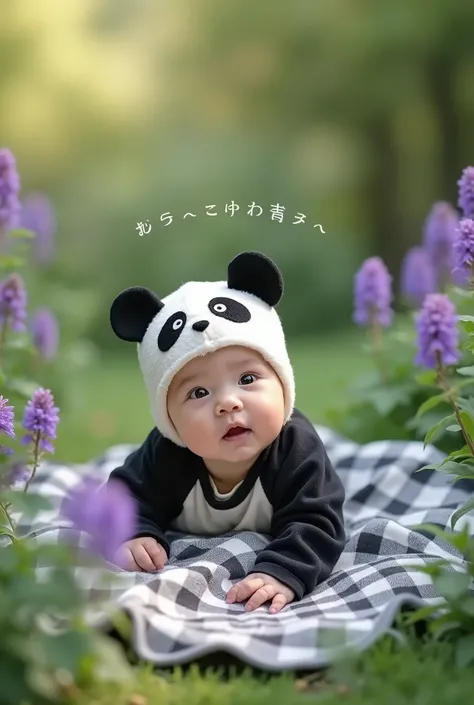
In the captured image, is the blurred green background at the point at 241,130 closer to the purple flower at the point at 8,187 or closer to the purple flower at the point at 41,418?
the purple flower at the point at 8,187

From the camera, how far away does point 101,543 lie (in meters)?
1.29

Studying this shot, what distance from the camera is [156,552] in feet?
6.63

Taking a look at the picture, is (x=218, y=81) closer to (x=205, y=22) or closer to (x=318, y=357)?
(x=205, y=22)

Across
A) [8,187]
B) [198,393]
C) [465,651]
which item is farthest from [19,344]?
[465,651]

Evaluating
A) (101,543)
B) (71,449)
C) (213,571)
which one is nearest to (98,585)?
(101,543)

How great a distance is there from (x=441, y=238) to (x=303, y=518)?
159cm

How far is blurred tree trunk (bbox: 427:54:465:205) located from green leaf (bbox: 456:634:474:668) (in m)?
7.42

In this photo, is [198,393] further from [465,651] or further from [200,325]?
[465,651]

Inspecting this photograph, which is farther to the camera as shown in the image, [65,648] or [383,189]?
[383,189]

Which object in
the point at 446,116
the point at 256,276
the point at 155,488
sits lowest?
the point at 155,488

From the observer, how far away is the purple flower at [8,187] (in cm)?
254

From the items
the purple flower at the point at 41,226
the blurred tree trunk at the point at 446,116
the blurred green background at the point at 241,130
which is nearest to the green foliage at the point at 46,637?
the purple flower at the point at 41,226

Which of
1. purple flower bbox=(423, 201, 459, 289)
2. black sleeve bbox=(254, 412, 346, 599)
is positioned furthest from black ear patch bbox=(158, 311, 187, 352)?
purple flower bbox=(423, 201, 459, 289)

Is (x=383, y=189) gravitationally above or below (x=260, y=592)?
above
